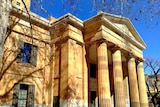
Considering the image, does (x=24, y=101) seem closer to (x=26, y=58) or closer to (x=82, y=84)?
(x=26, y=58)

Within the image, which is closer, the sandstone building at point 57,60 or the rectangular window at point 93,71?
the sandstone building at point 57,60

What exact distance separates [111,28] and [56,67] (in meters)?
Answer: 5.46

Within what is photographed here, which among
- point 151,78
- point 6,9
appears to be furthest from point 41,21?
point 151,78

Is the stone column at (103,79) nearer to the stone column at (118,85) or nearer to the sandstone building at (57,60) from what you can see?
the sandstone building at (57,60)

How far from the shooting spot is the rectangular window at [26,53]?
11672 millimetres

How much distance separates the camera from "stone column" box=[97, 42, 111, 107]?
37.0 feet

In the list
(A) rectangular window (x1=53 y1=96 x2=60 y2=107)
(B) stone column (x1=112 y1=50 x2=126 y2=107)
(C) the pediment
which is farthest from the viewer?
(C) the pediment

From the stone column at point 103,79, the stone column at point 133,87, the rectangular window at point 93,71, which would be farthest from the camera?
the rectangular window at point 93,71

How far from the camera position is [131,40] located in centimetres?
1661

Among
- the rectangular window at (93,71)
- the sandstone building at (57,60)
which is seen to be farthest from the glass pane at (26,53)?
the rectangular window at (93,71)

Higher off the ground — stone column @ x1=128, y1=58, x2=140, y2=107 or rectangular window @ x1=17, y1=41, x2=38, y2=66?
rectangular window @ x1=17, y1=41, x2=38, y2=66

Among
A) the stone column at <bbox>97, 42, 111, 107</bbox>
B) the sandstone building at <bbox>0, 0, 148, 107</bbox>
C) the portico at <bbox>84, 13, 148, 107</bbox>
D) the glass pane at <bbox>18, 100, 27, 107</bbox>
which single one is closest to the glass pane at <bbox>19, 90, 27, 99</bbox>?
the sandstone building at <bbox>0, 0, 148, 107</bbox>

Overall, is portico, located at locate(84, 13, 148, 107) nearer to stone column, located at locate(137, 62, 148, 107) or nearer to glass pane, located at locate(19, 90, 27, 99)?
stone column, located at locate(137, 62, 148, 107)

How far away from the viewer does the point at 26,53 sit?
12.3 m
